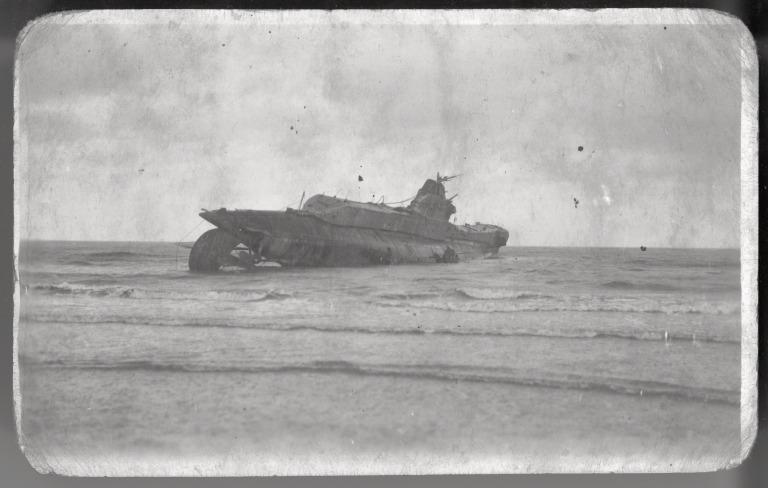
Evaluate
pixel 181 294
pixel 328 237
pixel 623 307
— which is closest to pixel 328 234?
pixel 328 237

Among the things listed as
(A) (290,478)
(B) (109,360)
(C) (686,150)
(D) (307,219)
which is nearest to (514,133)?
(C) (686,150)

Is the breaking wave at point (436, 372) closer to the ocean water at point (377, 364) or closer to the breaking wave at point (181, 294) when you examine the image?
the ocean water at point (377, 364)

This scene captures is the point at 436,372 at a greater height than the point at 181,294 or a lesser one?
lesser

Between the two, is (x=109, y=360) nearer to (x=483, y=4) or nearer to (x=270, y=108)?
(x=270, y=108)

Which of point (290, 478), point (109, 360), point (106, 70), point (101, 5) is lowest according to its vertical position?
point (290, 478)

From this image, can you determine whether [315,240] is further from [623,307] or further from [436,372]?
[623,307]

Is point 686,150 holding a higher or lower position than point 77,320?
higher
